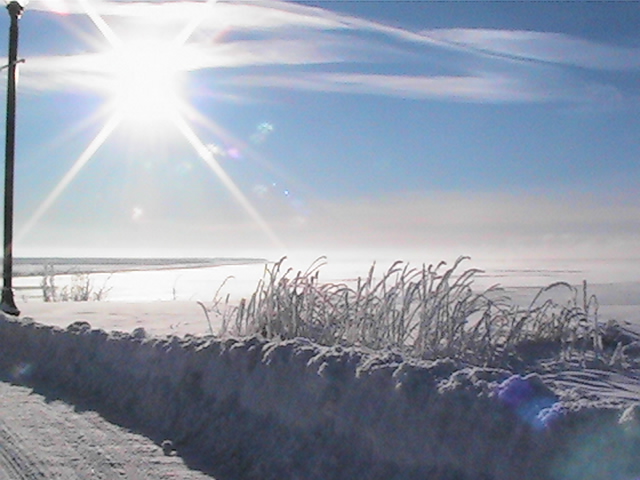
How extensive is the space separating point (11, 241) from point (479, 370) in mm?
10394

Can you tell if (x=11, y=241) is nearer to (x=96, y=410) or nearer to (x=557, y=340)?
(x=96, y=410)

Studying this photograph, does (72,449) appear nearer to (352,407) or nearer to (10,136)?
(352,407)

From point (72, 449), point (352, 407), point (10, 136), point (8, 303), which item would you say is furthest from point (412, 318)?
point (10, 136)

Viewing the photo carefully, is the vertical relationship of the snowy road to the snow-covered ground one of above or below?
below

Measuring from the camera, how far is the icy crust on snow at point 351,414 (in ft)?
12.0

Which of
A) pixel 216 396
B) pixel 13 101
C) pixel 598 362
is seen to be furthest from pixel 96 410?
pixel 13 101

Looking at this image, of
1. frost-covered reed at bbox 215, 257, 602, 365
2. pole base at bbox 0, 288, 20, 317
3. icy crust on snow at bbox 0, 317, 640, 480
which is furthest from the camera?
pole base at bbox 0, 288, 20, 317

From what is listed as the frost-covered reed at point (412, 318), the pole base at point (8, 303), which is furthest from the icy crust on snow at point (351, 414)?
the pole base at point (8, 303)

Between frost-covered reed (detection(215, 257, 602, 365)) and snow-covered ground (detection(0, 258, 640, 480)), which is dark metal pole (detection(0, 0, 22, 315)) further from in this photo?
frost-covered reed (detection(215, 257, 602, 365))

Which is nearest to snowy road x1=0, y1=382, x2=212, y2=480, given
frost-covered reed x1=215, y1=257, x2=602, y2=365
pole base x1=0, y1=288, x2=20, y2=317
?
frost-covered reed x1=215, y1=257, x2=602, y2=365

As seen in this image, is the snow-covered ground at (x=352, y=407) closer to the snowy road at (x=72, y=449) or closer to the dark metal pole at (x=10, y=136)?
the snowy road at (x=72, y=449)

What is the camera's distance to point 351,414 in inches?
182

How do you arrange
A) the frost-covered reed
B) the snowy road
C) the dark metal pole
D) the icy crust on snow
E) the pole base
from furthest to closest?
the dark metal pole < the pole base < the frost-covered reed < the snowy road < the icy crust on snow

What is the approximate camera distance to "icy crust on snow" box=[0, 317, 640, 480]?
3648mm
